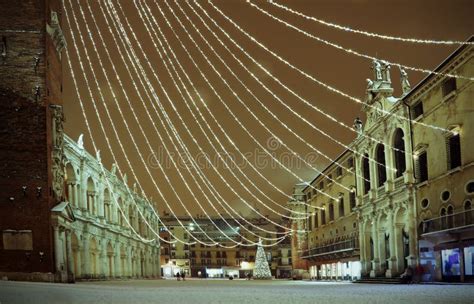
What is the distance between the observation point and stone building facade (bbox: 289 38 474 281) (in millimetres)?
29438

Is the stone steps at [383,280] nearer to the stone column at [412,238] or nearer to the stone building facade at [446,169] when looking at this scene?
the stone column at [412,238]

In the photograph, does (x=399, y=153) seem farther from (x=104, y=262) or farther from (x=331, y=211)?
(x=104, y=262)

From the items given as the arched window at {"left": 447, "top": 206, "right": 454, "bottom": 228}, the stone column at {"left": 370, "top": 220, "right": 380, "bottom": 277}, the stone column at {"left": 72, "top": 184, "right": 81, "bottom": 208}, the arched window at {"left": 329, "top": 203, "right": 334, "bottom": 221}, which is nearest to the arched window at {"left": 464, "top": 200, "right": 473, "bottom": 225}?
the arched window at {"left": 447, "top": 206, "right": 454, "bottom": 228}

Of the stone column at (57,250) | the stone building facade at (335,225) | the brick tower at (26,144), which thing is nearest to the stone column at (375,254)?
the stone building facade at (335,225)

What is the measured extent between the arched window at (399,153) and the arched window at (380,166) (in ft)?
9.04

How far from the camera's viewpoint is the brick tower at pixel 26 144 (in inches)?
1165

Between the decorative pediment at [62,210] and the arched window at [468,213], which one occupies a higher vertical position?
the decorative pediment at [62,210]

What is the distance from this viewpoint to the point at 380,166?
139 ft

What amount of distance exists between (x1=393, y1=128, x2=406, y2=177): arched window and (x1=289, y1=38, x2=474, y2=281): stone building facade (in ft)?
0.20

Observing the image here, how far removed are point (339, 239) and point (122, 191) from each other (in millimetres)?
21305

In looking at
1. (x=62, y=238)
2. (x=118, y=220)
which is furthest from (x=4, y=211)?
(x=118, y=220)

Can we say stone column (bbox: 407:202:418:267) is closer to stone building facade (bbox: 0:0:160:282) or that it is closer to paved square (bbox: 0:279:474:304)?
paved square (bbox: 0:279:474:304)

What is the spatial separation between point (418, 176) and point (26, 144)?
823 inches

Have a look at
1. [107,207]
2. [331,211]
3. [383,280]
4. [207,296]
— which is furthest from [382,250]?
[207,296]
